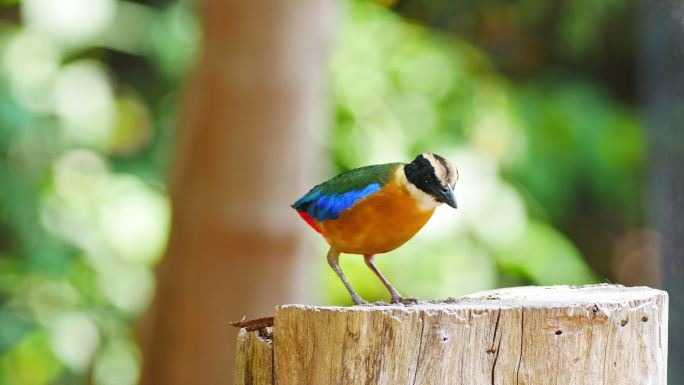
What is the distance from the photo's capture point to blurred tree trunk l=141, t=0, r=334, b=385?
6.14 m

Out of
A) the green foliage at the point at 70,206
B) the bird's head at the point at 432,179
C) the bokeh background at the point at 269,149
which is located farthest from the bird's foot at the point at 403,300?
the green foliage at the point at 70,206

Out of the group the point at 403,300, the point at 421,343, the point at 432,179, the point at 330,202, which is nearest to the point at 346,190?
the point at 330,202

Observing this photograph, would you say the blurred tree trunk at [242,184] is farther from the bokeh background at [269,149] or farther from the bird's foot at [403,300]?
the bird's foot at [403,300]

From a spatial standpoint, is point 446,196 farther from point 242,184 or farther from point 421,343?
point 242,184

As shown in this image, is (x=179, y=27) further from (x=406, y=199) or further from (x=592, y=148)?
(x=406, y=199)

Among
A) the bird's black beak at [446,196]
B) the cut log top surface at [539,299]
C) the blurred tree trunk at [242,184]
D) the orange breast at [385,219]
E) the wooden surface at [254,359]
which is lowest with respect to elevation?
the wooden surface at [254,359]

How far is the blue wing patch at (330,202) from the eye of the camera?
3.30 meters

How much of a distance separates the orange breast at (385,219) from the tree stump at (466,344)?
0.57 meters

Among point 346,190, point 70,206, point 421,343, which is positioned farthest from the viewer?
point 70,206

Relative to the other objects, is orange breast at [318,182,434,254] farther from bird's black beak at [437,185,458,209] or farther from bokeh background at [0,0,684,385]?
bokeh background at [0,0,684,385]

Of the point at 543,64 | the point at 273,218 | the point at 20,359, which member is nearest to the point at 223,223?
the point at 273,218

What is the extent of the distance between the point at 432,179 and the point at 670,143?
11.4 feet

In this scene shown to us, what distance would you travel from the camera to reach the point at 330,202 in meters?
3.35

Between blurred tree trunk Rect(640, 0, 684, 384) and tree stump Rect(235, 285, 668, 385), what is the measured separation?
9.62ft
